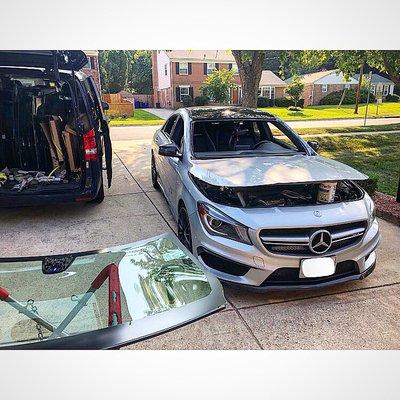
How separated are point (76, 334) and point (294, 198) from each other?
51.4 inches

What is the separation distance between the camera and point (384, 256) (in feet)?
7.45

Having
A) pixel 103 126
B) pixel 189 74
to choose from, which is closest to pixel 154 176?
pixel 103 126

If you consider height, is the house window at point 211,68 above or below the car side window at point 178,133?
above

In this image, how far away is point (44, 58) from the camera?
2.22 m

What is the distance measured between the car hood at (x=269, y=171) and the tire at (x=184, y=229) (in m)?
0.27

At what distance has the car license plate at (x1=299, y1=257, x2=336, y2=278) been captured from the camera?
1.79 m

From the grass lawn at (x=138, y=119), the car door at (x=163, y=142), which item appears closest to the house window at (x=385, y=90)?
the car door at (x=163, y=142)

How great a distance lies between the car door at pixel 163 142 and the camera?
292 centimetres

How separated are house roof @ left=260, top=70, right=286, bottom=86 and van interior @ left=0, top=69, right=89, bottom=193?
4.66 ft

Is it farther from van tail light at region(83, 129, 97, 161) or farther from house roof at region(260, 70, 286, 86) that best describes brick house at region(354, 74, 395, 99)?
van tail light at region(83, 129, 97, 161)

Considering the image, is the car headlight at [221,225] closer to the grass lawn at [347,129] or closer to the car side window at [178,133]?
the car side window at [178,133]

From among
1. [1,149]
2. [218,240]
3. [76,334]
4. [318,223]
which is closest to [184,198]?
[218,240]

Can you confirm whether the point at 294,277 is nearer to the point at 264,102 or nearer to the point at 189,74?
the point at 264,102
